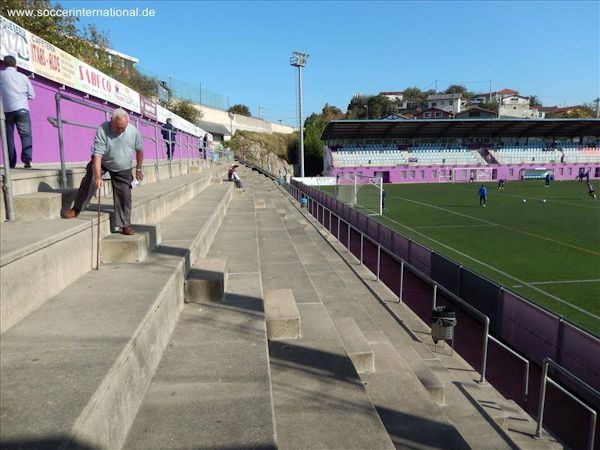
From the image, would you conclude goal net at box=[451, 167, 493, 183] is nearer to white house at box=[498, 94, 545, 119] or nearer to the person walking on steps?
white house at box=[498, 94, 545, 119]

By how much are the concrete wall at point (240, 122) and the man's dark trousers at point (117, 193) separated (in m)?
60.7

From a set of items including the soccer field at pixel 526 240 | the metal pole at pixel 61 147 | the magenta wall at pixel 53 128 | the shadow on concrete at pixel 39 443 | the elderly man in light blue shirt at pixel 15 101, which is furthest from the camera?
the soccer field at pixel 526 240

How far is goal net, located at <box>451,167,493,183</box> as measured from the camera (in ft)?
198

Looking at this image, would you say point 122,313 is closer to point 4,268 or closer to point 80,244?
point 4,268

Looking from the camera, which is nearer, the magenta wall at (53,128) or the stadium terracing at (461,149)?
the magenta wall at (53,128)

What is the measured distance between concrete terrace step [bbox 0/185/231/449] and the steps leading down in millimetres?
111

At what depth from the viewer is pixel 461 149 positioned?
6341 cm

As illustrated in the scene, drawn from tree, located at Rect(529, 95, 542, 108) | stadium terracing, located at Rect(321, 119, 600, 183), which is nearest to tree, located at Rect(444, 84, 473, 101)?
tree, located at Rect(529, 95, 542, 108)

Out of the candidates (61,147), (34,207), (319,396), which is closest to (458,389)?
(319,396)

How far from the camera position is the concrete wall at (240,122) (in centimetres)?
6619

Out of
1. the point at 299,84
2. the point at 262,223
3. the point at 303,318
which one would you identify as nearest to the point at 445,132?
the point at 299,84

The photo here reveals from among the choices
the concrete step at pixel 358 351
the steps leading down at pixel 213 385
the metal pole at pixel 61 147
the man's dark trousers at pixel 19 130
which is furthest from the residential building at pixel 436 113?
the steps leading down at pixel 213 385

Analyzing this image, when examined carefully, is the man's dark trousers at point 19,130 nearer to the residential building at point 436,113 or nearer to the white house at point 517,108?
the residential building at point 436,113

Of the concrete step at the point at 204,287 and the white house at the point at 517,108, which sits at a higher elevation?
the white house at the point at 517,108
